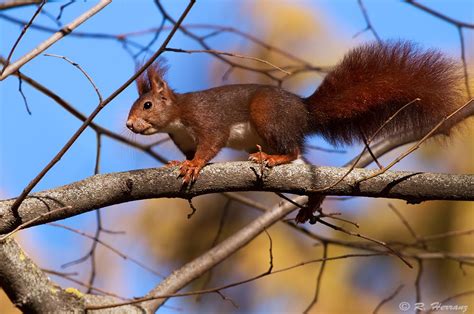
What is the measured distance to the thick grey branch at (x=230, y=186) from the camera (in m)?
2.43

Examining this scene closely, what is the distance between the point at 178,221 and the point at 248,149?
19.0 feet

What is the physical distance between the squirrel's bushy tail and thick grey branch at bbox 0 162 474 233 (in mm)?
489

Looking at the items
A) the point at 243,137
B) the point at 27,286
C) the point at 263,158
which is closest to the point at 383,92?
the point at 263,158

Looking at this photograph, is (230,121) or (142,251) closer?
(230,121)

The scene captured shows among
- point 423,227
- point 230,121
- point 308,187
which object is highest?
point 423,227

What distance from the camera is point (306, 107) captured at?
3455mm

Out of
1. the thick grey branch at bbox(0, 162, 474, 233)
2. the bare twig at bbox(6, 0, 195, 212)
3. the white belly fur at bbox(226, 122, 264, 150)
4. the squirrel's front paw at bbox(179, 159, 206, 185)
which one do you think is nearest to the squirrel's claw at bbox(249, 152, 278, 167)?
the thick grey branch at bbox(0, 162, 474, 233)

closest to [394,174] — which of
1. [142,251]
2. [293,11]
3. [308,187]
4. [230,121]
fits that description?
[308,187]

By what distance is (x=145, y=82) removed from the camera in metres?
3.87

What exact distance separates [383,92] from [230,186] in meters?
0.98

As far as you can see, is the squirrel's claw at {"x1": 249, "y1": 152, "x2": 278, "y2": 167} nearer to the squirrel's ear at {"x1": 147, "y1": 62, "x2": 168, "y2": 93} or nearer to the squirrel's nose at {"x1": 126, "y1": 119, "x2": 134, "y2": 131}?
the squirrel's nose at {"x1": 126, "y1": 119, "x2": 134, "y2": 131}

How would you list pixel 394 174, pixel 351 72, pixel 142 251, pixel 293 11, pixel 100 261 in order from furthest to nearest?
pixel 293 11 < pixel 142 251 < pixel 100 261 < pixel 351 72 < pixel 394 174

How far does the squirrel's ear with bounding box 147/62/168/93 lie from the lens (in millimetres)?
3732

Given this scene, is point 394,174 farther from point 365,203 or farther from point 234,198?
point 365,203
